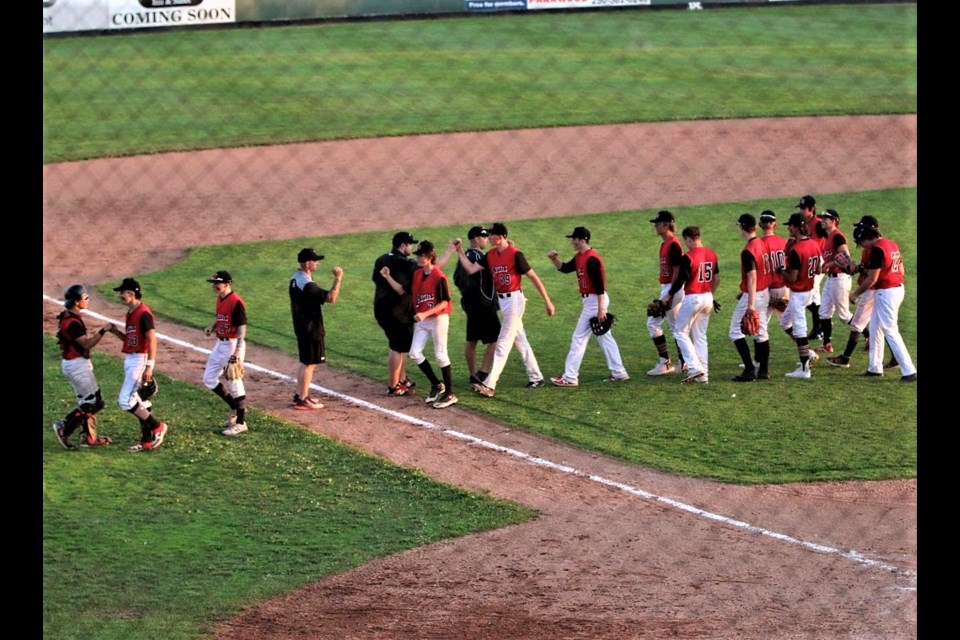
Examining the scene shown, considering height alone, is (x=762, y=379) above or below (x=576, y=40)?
below

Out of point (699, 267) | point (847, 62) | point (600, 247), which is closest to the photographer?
point (699, 267)

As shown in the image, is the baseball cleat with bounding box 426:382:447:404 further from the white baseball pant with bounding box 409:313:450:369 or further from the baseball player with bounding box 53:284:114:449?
the baseball player with bounding box 53:284:114:449

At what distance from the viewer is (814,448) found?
10602mm

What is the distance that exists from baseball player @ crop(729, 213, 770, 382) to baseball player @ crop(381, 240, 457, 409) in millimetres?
2685

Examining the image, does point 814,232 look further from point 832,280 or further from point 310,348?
point 310,348

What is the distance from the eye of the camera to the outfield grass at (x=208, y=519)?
7.84m

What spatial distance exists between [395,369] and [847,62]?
1867 centimetres

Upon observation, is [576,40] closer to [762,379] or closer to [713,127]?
[713,127]

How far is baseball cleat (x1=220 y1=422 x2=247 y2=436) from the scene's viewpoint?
35.4 ft

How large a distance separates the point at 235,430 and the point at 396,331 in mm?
1790

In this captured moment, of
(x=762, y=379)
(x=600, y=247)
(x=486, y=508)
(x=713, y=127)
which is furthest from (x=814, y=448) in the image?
(x=713, y=127)

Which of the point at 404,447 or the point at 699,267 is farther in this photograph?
the point at 699,267

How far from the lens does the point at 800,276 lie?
12344mm
